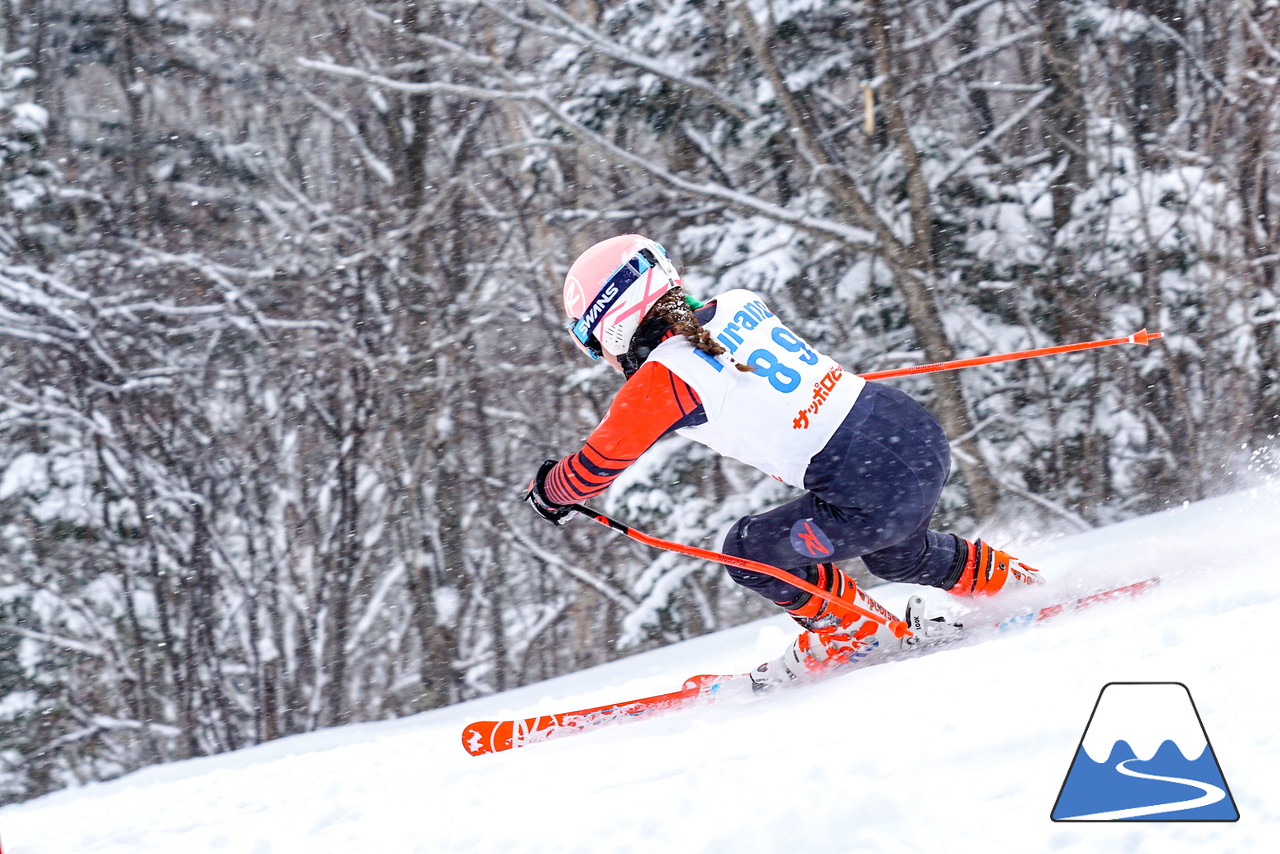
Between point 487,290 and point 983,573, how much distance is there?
6.05m

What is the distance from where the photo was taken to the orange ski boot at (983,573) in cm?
337

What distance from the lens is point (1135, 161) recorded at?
24.9 feet

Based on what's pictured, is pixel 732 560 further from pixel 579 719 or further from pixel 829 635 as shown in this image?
pixel 579 719

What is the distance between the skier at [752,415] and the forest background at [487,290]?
14.8ft

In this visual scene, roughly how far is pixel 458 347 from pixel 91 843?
18.7 feet

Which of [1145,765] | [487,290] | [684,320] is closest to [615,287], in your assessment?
[684,320]

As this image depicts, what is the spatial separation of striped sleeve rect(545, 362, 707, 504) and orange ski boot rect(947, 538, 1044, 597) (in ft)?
3.91

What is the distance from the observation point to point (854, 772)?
2.05m

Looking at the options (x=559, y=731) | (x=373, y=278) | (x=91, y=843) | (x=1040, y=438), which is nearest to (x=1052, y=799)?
(x=559, y=731)

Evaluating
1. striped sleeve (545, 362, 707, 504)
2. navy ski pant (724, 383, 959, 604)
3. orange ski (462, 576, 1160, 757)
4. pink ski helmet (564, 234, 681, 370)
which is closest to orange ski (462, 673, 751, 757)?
orange ski (462, 576, 1160, 757)

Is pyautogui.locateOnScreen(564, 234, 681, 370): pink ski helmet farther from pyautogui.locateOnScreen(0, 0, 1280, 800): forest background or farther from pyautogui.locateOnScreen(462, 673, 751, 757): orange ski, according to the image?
pyautogui.locateOnScreen(0, 0, 1280, 800): forest background

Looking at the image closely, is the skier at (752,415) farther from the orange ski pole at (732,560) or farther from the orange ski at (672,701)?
the orange ski at (672,701)

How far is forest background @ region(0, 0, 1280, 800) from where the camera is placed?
764 cm

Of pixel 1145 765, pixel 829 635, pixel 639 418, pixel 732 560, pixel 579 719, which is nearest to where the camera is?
pixel 1145 765
